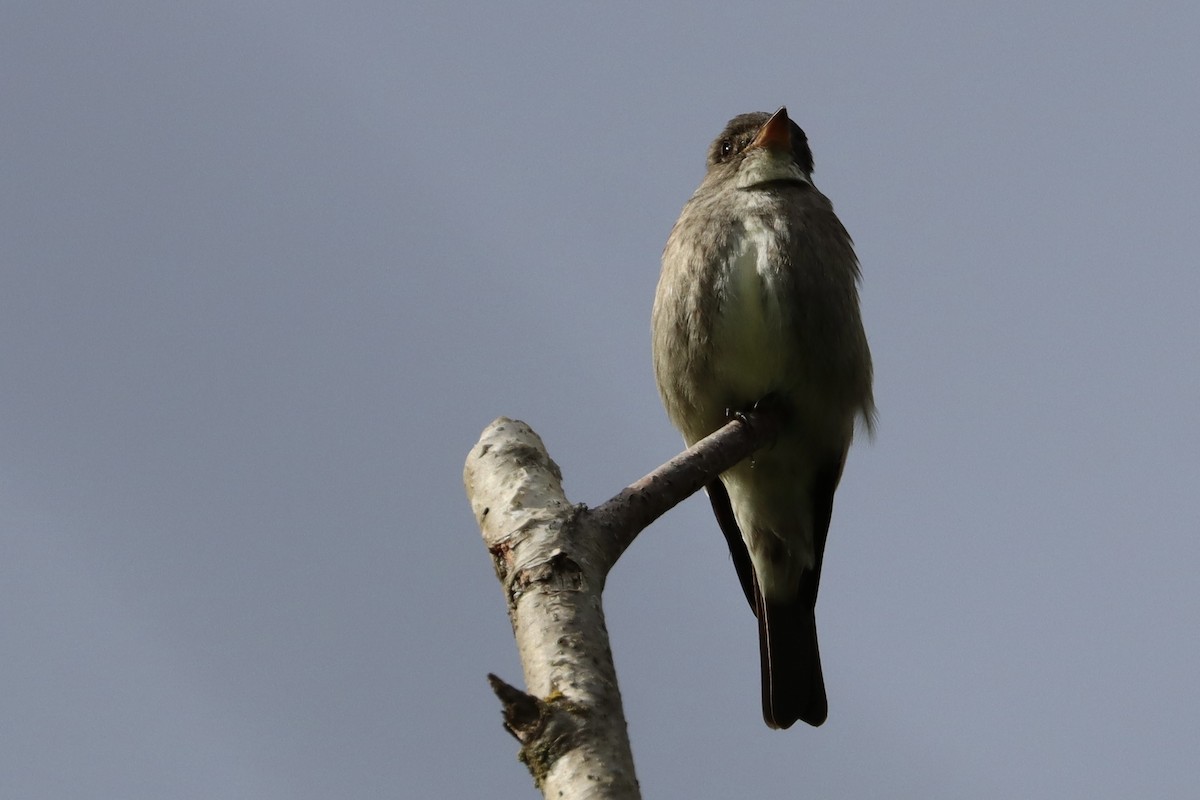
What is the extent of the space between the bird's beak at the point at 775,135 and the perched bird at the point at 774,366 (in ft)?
0.06

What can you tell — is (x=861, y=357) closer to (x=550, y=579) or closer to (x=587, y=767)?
(x=550, y=579)

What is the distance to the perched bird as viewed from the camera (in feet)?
18.3

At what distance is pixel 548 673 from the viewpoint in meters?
2.95

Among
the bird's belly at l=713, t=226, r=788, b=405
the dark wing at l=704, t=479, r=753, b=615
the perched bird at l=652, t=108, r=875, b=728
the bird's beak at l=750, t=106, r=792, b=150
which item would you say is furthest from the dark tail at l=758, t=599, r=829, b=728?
the bird's beak at l=750, t=106, r=792, b=150

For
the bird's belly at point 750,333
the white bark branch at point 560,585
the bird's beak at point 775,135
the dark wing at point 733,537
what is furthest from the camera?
the bird's beak at point 775,135

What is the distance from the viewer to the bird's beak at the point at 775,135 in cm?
665

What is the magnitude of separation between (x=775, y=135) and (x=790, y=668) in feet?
8.43

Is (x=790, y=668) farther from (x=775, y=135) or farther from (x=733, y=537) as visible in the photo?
(x=775, y=135)

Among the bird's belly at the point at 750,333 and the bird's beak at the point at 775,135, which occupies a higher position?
the bird's beak at the point at 775,135

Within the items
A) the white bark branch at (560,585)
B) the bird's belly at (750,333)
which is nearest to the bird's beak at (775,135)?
the bird's belly at (750,333)

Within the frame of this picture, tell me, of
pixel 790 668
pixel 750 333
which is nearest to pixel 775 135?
pixel 750 333

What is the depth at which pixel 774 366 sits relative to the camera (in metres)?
5.56

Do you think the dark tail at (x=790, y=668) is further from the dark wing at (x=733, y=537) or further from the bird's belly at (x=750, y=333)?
the bird's belly at (x=750, y=333)

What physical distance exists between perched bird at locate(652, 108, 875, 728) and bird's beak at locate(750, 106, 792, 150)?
0.06ft
